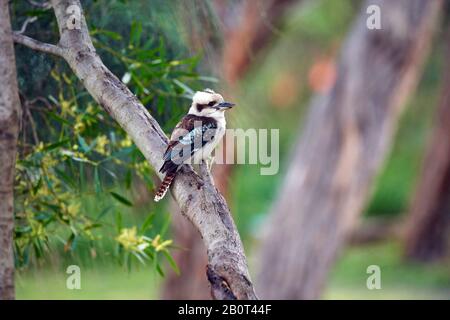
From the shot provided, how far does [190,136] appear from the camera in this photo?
229 cm

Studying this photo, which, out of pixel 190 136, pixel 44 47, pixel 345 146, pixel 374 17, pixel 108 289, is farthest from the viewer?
pixel 108 289

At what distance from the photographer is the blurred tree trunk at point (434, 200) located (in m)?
7.49

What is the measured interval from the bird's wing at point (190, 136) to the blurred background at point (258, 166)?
0.27 m

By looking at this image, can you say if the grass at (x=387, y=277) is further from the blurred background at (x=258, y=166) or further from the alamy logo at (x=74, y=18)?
the alamy logo at (x=74, y=18)

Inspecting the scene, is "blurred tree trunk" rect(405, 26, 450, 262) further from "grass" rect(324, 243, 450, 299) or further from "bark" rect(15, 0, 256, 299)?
"bark" rect(15, 0, 256, 299)

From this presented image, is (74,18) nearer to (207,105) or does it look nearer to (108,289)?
(207,105)

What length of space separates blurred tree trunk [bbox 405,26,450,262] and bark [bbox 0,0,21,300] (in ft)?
18.8

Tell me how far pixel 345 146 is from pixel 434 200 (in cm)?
258

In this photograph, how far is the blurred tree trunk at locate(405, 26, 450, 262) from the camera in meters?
7.49

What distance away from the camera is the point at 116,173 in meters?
2.85

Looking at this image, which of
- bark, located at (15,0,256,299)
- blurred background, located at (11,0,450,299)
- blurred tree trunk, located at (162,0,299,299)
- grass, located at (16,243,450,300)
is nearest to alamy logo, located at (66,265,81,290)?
blurred background, located at (11,0,450,299)

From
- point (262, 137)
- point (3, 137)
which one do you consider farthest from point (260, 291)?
point (3, 137)

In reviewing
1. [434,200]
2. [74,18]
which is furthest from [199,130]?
[434,200]

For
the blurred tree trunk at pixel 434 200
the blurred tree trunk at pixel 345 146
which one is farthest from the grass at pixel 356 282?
the blurred tree trunk at pixel 345 146
